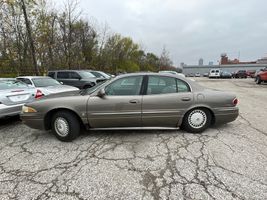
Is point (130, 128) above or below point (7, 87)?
below

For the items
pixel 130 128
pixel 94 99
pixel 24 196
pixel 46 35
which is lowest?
pixel 24 196

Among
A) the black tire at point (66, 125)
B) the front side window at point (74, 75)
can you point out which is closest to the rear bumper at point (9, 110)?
the black tire at point (66, 125)

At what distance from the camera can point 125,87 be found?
3.83 meters

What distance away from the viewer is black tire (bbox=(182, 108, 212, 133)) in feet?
12.9

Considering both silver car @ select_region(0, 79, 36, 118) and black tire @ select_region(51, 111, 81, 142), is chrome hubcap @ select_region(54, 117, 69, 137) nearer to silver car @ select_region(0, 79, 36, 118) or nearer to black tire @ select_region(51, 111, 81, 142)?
black tire @ select_region(51, 111, 81, 142)

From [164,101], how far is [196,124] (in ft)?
3.18

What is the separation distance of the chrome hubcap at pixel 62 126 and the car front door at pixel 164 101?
1.67 metres

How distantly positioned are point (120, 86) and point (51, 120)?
1723mm

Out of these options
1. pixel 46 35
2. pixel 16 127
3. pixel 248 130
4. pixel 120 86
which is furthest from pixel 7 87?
pixel 46 35

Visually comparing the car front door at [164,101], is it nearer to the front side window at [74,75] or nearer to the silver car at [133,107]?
the silver car at [133,107]

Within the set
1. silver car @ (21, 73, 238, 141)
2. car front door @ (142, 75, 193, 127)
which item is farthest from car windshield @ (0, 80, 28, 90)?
car front door @ (142, 75, 193, 127)

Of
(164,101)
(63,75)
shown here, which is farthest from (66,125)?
(63,75)

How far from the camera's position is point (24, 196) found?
2221mm

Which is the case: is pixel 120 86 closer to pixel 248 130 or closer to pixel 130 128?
pixel 130 128
